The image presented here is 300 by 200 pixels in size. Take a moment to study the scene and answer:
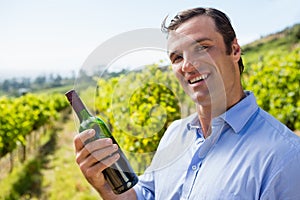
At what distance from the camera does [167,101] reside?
2605 mm

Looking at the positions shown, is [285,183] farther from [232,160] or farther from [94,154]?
[94,154]

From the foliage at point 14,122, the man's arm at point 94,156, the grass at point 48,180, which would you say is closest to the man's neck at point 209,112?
the man's arm at point 94,156

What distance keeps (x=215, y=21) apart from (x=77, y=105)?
520 mm

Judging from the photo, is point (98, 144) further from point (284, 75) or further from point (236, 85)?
point (284, 75)

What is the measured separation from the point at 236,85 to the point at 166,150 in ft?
1.04

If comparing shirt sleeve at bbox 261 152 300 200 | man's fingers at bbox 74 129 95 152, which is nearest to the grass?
man's fingers at bbox 74 129 95 152

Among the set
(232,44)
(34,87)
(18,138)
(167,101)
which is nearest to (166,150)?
(232,44)

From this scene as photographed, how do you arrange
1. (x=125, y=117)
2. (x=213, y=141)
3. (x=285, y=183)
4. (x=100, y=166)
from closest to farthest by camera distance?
(x=285, y=183) < (x=100, y=166) < (x=213, y=141) < (x=125, y=117)

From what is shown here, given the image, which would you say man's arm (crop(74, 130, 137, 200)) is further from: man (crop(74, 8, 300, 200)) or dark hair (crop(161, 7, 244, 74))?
dark hair (crop(161, 7, 244, 74))

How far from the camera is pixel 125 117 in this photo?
1.71 metres

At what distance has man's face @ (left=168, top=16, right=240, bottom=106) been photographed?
1255mm

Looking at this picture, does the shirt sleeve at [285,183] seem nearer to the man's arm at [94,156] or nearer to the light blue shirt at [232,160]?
the light blue shirt at [232,160]

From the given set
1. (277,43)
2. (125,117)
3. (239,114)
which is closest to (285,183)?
(239,114)

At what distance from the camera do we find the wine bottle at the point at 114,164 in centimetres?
122
